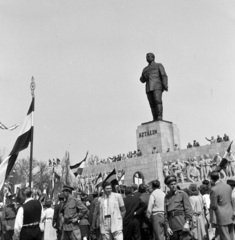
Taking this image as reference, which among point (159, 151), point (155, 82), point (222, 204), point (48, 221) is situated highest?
point (155, 82)

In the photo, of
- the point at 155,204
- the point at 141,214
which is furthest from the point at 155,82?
the point at 155,204

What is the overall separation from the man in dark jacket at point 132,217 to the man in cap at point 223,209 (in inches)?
72.1

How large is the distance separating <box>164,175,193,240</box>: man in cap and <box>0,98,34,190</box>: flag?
3.91 metres

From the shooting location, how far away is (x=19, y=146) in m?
10.7

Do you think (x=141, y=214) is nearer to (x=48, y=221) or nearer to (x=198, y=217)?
(x=198, y=217)

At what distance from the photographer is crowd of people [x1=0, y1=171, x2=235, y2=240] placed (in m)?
7.02

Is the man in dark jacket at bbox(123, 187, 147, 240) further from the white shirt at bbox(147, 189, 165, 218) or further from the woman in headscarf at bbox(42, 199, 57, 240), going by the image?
the woman in headscarf at bbox(42, 199, 57, 240)

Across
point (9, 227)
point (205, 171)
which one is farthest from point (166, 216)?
point (205, 171)

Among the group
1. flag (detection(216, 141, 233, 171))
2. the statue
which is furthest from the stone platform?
flag (detection(216, 141, 233, 171))

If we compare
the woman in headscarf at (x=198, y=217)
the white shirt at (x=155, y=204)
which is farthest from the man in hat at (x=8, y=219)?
the woman in headscarf at (x=198, y=217)

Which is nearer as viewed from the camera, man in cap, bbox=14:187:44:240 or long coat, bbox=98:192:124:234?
man in cap, bbox=14:187:44:240

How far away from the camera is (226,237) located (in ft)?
22.9

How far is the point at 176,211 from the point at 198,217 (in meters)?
1.77

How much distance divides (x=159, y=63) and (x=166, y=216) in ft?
52.8
